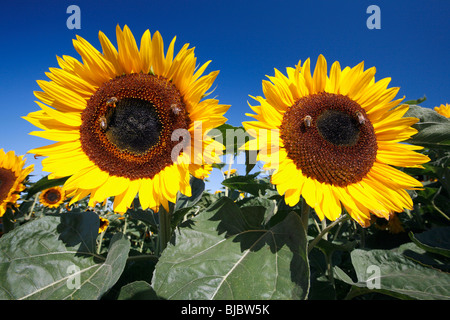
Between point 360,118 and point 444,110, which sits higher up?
point 444,110

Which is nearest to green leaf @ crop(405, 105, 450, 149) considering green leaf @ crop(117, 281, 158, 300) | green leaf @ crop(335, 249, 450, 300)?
green leaf @ crop(335, 249, 450, 300)

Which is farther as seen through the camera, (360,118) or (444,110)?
(444,110)

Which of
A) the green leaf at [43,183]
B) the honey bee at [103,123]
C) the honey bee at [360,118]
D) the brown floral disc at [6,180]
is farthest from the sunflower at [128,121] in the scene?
the brown floral disc at [6,180]

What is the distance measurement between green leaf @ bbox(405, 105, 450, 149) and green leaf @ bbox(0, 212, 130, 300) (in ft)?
8.01

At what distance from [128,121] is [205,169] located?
2.38 feet

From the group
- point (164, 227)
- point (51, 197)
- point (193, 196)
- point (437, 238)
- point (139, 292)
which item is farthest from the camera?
point (51, 197)

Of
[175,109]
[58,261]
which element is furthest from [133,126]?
[58,261]

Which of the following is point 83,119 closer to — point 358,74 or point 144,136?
point 144,136

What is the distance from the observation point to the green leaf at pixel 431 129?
7.08ft

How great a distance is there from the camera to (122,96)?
2.12 metres

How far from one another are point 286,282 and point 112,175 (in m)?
1.45

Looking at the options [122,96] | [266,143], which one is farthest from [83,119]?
[266,143]

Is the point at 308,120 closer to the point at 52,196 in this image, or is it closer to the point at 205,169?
the point at 205,169

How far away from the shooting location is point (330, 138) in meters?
2.19
